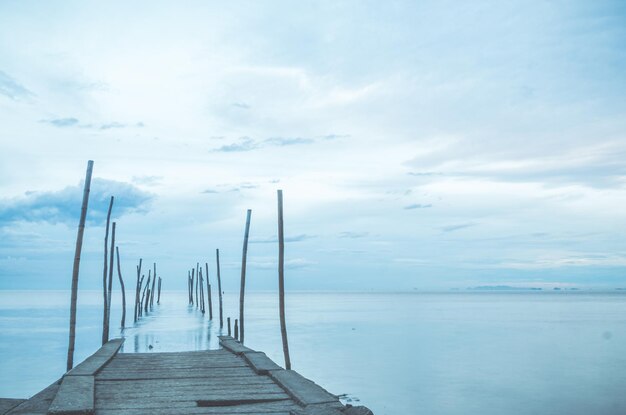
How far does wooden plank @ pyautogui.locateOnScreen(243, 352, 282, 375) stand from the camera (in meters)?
7.56

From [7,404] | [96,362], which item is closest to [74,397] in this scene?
[7,404]

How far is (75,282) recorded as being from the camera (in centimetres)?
1033

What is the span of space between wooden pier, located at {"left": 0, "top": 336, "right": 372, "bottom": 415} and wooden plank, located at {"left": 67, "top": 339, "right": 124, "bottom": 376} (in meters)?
0.01

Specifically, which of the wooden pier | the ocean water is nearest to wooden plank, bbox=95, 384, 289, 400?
the wooden pier

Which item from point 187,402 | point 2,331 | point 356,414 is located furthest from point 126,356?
point 2,331

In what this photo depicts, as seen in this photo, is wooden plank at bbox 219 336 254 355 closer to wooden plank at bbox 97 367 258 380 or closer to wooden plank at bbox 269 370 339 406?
wooden plank at bbox 97 367 258 380

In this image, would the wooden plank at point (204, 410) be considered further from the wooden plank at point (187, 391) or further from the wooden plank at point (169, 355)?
the wooden plank at point (169, 355)

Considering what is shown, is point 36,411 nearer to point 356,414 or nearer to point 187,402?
point 187,402

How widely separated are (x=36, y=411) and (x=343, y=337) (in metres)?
25.1

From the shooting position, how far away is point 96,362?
26.5ft

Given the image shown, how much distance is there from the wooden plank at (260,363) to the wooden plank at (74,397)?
2118mm

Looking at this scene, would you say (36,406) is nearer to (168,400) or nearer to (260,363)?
(168,400)

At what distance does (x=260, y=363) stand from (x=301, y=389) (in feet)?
6.91

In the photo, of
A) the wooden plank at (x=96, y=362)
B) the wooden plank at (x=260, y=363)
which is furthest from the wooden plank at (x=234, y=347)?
the wooden plank at (x=96, y=362)
